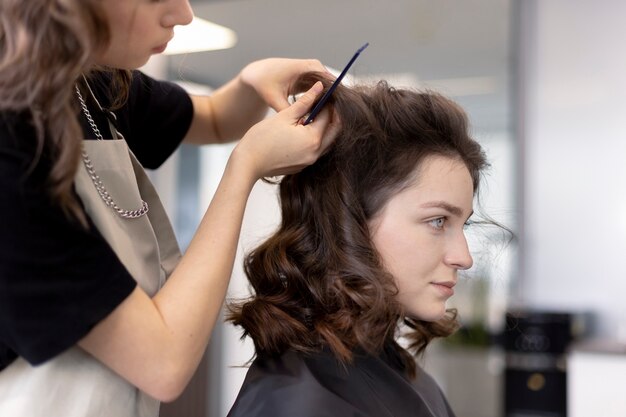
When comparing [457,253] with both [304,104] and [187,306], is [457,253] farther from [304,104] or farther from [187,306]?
[187,306]

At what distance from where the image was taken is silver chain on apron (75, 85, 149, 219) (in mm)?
1115

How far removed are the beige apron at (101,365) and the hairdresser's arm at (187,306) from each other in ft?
0.29

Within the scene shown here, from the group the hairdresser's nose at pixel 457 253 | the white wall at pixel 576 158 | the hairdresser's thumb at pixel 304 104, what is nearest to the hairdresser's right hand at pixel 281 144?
the hairdresser's thumb at pixel 304 104

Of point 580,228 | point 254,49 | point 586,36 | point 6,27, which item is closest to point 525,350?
point 580,228

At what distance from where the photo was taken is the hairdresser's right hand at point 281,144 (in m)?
1.14

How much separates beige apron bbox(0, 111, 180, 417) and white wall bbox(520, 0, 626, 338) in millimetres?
3576

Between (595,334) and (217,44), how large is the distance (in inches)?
113

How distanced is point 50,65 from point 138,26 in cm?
16

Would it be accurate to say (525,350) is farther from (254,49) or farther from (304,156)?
(304,156)

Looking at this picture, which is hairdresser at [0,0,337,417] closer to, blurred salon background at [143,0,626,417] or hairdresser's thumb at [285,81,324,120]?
hairdresser's thumb at [285,81,324,120]

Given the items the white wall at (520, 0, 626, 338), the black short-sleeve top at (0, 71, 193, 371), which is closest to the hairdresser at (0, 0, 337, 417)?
the black short-sleeve top at (0, 71, 193, 371)

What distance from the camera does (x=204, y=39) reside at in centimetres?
518

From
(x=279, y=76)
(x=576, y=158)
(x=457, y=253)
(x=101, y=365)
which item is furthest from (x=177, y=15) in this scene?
(x=576, y=158)

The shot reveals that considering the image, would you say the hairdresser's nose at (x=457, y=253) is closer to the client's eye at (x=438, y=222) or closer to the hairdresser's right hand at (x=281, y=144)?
the client's eye at (x=438, y=222)
